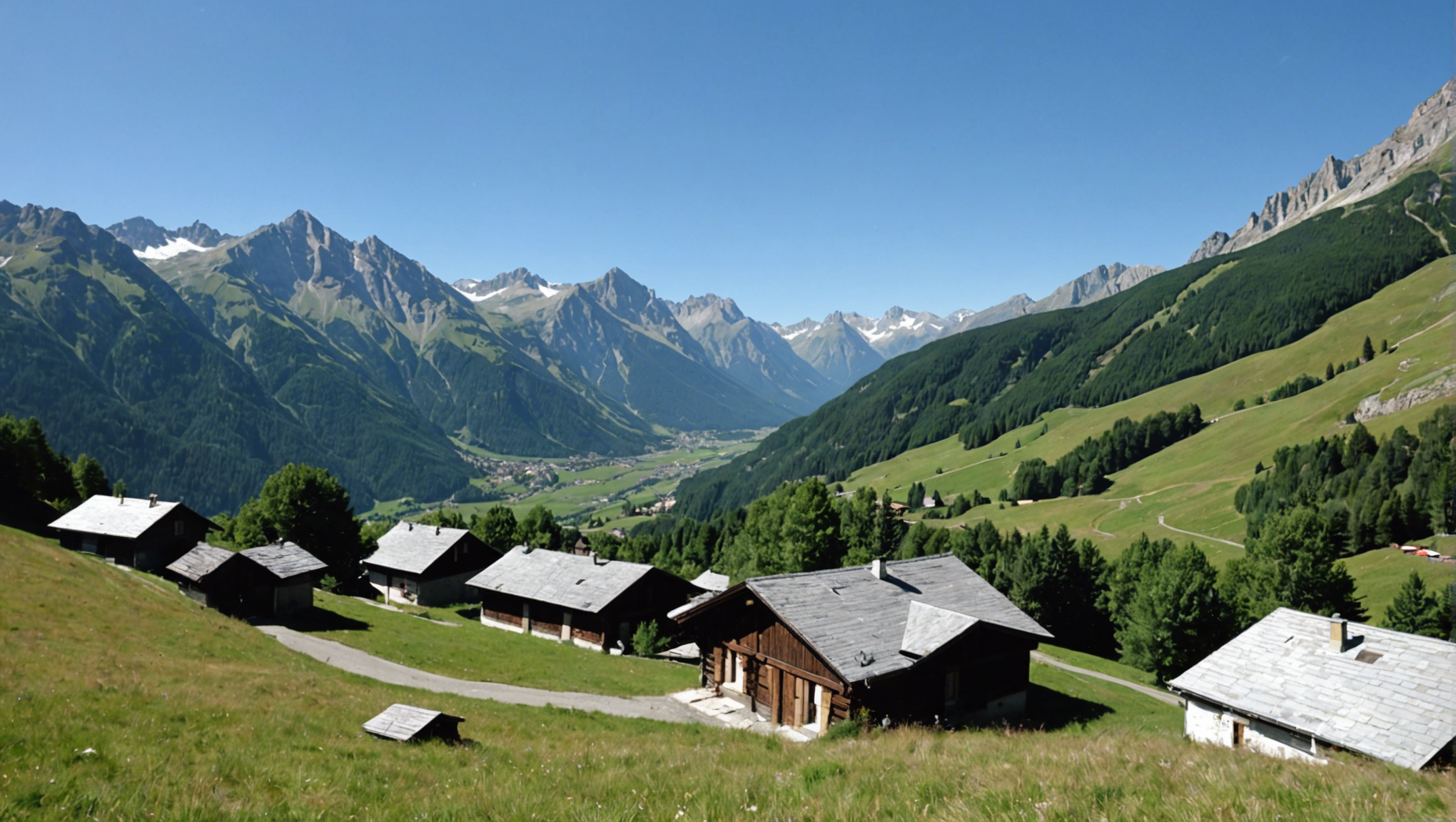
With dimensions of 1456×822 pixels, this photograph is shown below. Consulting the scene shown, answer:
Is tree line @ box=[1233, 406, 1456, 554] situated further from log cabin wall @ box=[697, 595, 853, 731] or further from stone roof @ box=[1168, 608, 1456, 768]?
log cabin wall @ box=[697, 595, 853, 731]

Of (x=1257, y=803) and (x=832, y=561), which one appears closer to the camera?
(x=1257, y=803)

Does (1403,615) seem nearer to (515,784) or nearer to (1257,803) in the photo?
(1257,803)

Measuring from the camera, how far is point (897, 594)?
35.4 metres

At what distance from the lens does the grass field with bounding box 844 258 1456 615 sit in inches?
4594

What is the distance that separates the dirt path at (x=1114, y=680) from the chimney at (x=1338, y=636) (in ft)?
51.2

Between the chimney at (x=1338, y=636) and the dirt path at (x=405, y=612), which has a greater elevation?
the chimney at (x=1338, y=636)

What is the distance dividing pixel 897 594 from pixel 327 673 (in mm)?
27677

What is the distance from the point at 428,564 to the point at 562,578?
753 inches

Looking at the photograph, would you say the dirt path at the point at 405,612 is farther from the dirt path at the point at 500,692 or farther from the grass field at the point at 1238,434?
the grass field at the point at 1238,434

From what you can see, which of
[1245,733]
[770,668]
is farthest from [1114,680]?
[770,668]

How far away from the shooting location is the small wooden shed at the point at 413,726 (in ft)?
56.1

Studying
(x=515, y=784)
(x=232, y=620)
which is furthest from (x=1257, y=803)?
(x=232, y=620)

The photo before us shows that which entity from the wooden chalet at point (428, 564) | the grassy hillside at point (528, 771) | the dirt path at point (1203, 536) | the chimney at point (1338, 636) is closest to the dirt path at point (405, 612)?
the wooden chalet at point (428, 564)

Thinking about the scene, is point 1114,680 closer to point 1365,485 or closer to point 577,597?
point 577,597
